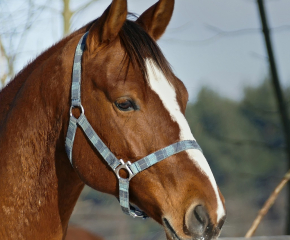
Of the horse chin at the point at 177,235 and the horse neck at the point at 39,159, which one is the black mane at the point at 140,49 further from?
the horse chin at the point at 177,235

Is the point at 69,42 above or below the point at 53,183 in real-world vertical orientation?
above

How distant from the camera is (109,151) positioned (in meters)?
1.68

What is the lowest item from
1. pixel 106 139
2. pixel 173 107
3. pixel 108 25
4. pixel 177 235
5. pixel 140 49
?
pixel 177 235

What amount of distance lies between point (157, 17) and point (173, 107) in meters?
0.73

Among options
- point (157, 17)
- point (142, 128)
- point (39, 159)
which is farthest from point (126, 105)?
point (157, 17)

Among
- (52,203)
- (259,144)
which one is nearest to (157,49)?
(52,203)

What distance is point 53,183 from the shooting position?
182 centimetres

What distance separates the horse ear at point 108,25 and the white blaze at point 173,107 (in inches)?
9.8

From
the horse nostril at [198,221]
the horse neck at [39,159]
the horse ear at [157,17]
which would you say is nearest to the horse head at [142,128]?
the horse nostril at [198,221]

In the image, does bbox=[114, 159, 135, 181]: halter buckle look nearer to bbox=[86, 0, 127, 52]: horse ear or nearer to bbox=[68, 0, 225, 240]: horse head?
bbox=[68, 0, 225, 240]: horse head

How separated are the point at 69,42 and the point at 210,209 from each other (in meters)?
1.18

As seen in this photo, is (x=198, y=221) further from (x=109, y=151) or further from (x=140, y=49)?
(x=140, y=49)

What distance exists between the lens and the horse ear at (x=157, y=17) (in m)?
2.04

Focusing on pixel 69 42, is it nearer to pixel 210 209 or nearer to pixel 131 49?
pixel 131 49
